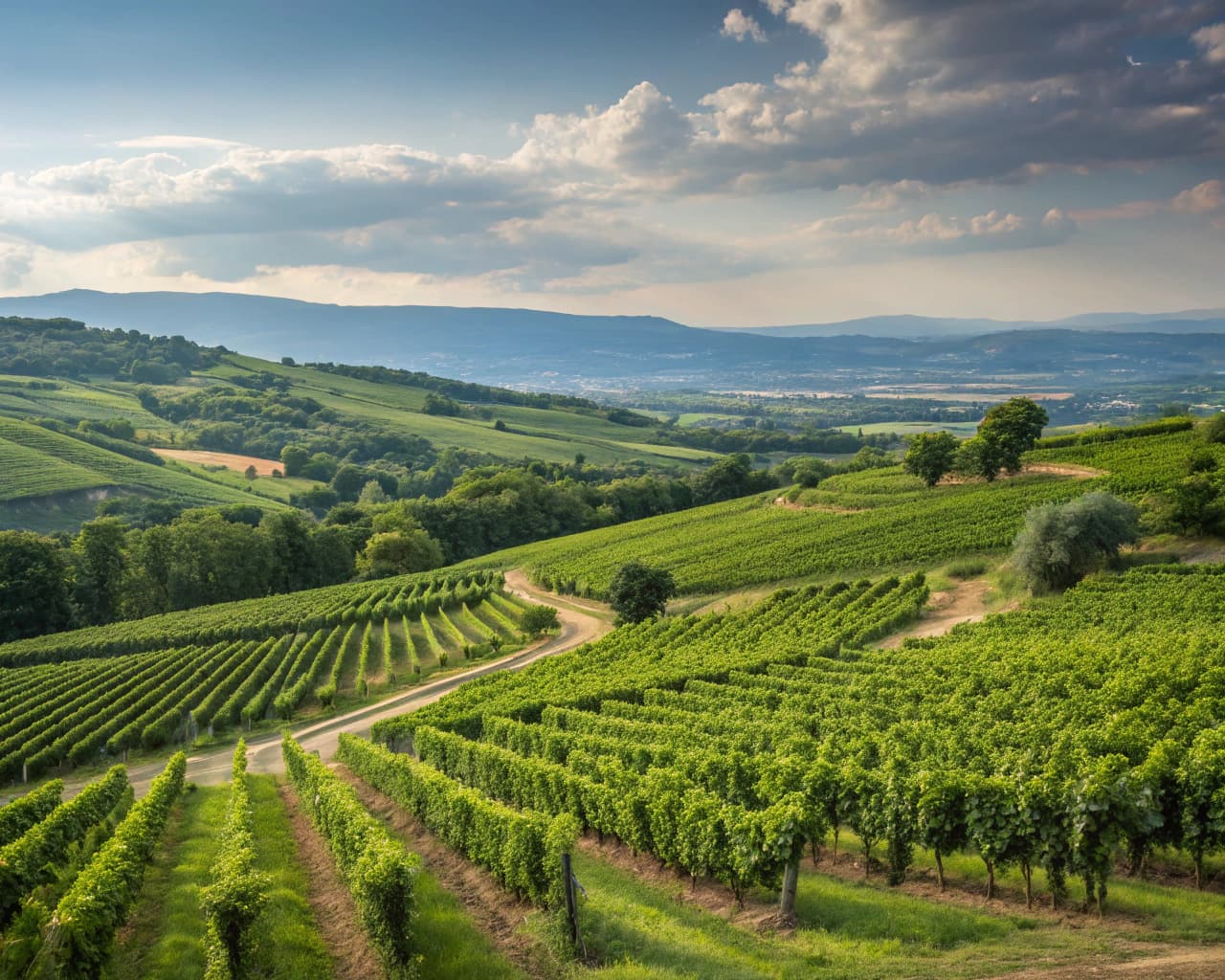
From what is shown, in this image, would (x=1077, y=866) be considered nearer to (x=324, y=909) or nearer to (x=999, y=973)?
(x=999, y=973)

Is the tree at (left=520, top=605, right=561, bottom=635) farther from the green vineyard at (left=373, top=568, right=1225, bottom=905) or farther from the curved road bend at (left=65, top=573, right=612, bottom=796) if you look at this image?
the green vineyard at (left=373, top=568, right=1225, bottom=905)

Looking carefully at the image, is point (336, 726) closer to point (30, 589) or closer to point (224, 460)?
→ point (30, 589)

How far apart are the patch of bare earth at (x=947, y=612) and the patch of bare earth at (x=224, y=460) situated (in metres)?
147

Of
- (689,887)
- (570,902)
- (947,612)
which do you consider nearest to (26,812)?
(570,902)

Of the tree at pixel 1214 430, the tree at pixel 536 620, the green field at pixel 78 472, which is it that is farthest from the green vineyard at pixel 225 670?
the green field at pixel 78 472

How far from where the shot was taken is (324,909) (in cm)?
1734

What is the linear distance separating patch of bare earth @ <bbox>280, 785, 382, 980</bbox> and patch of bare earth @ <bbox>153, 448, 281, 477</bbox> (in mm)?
156115

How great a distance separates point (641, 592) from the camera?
57.8 metres

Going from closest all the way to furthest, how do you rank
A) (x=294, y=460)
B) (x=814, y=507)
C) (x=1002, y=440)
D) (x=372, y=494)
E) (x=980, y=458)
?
(x=1002, y=440), (x=980, y=458), (x=814, y=507), (x=372, y=494), (x=294, y=460)

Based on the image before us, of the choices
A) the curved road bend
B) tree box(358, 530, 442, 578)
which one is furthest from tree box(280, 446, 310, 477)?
the curved road bend

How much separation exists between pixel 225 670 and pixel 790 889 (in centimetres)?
4801

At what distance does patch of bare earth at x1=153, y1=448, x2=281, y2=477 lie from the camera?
16625 cm

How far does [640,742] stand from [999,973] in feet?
46.9

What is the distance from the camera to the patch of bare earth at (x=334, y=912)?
47.4 feet
